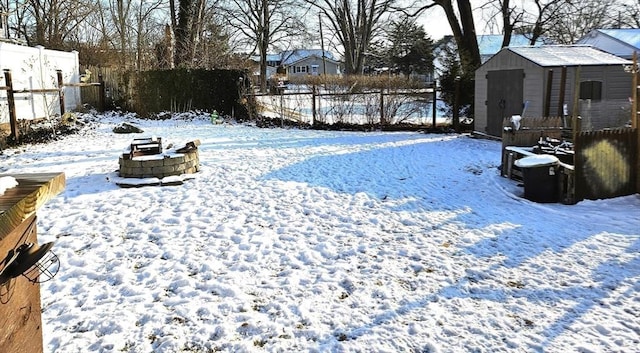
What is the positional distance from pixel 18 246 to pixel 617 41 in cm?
2045

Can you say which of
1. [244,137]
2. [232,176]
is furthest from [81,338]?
[244,137]

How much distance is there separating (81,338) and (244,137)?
420 inches

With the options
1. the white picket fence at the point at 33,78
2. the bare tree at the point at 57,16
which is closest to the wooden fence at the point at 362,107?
the white picket fence at the point at 33,78

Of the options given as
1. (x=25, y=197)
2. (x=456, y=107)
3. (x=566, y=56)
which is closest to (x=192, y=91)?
(x=456, y=107)

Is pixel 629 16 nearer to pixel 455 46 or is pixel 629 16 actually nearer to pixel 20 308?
pixel 455 46

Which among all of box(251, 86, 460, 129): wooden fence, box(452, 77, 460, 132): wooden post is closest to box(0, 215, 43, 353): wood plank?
box(251, 86, 460, 129): wooden fence

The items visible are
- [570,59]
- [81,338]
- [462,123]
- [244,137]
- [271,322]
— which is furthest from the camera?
[462,123]

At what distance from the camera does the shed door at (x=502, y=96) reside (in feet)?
39.1

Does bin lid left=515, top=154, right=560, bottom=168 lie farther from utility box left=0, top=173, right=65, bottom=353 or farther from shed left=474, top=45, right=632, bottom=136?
utility box left=0, top=173, right=65, bottom=353

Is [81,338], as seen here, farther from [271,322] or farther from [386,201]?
[386,201]

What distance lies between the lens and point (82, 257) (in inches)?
188

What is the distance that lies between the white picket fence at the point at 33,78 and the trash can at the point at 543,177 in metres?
12.0

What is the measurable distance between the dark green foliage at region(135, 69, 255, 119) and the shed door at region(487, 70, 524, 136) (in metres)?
8.74

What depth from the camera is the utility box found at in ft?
5.49
